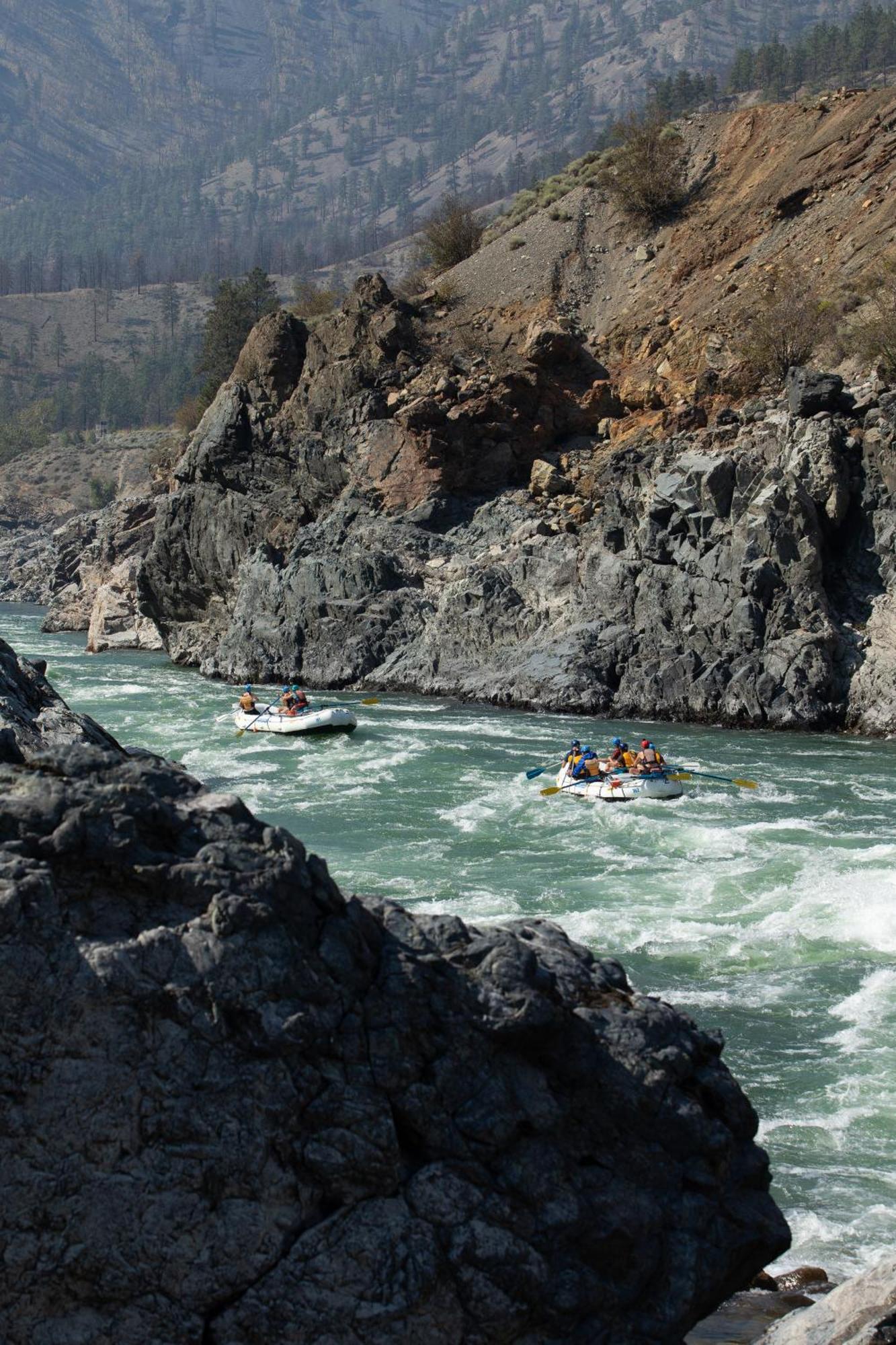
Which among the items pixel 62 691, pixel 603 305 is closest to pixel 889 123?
pixel 603 305


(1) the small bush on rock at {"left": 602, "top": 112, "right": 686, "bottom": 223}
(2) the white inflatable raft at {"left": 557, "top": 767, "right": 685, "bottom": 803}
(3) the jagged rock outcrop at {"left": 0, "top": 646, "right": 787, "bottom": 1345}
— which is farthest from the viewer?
(1) the small bush on rock at {"left": 602, "top": 112, "right": 686, "bottom": 223}

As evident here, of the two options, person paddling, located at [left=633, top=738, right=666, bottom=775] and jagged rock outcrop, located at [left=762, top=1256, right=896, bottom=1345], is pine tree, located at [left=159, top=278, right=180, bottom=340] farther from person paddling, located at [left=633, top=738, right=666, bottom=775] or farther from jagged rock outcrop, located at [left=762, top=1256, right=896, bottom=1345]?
jagged rock outcrop, located at [left=762, top=1256, right=896, bottom=1345]

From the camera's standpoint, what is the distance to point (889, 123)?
47062mm

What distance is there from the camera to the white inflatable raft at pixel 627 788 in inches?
902

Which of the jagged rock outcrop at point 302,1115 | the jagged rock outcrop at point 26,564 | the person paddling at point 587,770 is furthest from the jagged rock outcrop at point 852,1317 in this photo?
the jagged rock outcrop at point 26,564

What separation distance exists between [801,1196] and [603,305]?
1798 inches

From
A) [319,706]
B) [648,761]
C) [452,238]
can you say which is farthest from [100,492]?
[648,761]

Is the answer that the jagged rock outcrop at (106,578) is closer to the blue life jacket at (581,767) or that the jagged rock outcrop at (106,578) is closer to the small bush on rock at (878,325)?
the small bush on rock at (878,325)

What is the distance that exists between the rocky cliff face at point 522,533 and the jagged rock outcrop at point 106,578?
6598mm

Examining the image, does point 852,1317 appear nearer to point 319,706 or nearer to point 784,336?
point 319,706

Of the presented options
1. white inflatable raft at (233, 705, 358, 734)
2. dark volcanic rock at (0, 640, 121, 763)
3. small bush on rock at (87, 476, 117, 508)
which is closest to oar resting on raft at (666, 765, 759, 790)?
white inflatable raft at (233, 705, 358, 734)

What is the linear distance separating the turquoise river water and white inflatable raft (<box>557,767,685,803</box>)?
0.28 m

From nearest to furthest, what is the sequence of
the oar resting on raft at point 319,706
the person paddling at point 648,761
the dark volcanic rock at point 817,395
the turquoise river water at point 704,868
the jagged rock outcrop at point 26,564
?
the turquoise river water at point 704,868, the person paddling at point 648,761, the oar resting on raft at point 319,706, the dark volcanic rock at point 817,395, the jagged rock outcrop at point 26,564

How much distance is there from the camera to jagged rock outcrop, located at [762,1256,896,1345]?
564cm
